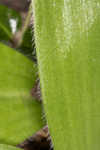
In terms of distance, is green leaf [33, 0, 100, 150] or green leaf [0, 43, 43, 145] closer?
green leaf [33, 0, 100, 150]

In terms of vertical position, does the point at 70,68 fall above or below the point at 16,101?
above

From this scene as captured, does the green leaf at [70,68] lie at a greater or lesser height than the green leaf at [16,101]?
greater

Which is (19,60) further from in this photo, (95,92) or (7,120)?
(95,92)

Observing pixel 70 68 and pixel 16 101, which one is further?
pixel 16 101

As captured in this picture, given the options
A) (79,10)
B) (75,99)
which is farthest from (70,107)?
(79,10)

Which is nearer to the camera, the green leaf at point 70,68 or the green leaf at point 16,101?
the green leaf at point 70,68
